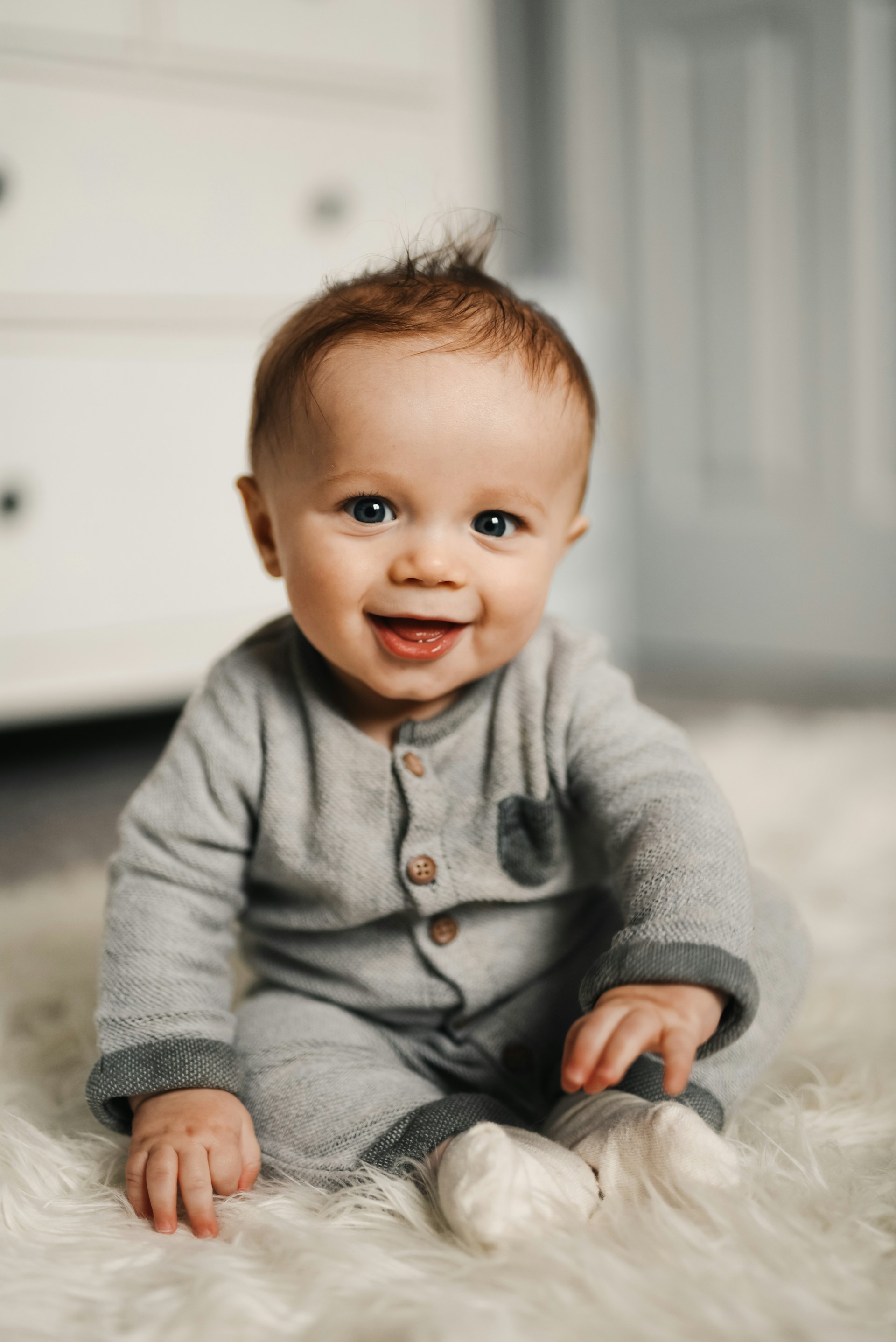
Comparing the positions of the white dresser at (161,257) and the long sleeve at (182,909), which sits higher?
the white dresser at (161,257)

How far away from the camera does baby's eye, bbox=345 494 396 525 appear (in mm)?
565

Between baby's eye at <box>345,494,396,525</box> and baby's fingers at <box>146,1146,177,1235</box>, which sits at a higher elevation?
baby's eye at <box>345,494,396,525</box>

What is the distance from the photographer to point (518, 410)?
0.56m

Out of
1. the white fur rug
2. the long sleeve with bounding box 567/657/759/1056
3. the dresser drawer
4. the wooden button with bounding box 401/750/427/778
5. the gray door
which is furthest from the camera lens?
the gray door

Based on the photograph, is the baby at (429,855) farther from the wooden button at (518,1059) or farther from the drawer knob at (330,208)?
the drawer knob at (330,208)

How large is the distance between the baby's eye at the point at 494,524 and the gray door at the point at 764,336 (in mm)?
1306

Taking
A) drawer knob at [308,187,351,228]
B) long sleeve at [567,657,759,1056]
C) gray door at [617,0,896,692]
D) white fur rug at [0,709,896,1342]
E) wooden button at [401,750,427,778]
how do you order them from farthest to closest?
gray door at [617,0,896,692] < drawer knob at [308,187,351,228] < wooden button at [401,750,427,778] < long sleeve at [567,657,759,1056] < white fur rug at [0,709,896,1342]

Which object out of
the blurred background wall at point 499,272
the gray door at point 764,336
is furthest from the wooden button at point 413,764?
the gray door at point 764,336

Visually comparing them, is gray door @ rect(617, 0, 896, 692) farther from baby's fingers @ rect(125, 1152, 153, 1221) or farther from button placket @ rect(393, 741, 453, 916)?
baby's fingers @ rect(125, 1152, 153, 1221)

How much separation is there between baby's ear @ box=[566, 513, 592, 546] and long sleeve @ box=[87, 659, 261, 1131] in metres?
0.18

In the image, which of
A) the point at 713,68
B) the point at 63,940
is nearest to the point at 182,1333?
the point at 63,940

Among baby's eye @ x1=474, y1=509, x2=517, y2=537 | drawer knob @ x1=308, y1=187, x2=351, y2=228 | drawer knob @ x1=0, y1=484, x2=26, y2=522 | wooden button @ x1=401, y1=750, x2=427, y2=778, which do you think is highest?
drawer knob @ x1=308, y1=187, x2=351, y2=228

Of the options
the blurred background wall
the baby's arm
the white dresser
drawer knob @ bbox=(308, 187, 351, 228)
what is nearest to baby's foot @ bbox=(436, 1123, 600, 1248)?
the baby's arm

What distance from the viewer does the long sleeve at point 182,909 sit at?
549 mm
